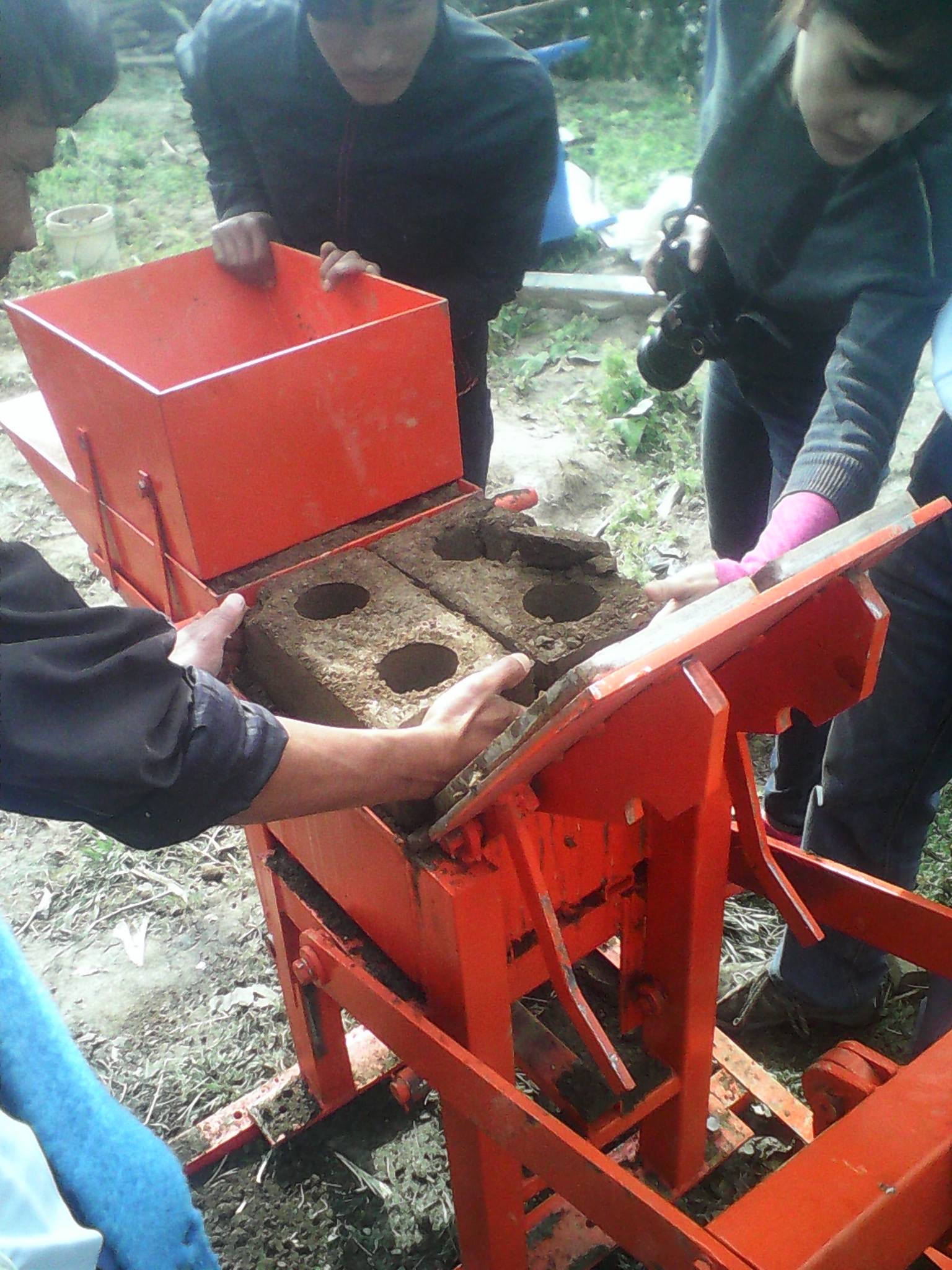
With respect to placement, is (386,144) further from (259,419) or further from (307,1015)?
(307,1015)

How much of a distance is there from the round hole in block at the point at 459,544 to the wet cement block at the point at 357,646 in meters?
0.10

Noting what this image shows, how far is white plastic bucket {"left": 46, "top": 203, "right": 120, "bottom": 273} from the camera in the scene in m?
6.37

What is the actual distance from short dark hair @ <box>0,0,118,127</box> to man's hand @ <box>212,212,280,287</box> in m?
0.94

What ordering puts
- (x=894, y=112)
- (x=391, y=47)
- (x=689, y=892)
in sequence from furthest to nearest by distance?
(x=391, y=47) < (x=894, y=112) < (x=689, y=892)

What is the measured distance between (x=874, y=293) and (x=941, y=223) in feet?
0.50

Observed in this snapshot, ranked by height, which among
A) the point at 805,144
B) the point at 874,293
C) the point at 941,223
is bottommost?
the point at 874,293

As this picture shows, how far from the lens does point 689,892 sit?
134cm

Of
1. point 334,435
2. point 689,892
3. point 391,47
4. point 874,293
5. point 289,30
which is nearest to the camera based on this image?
point 689,892

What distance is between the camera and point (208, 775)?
109cm

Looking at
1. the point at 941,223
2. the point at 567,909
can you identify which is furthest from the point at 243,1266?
the point at 941,223

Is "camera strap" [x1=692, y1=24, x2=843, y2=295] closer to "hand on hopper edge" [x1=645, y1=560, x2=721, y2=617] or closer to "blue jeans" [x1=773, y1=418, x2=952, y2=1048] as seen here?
"blue jeans" [x1=773, y1=418, x2=952, y2=1048]

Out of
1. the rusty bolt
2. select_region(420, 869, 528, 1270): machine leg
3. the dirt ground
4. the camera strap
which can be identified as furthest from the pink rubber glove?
the dirt ground

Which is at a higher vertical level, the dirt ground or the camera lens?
the camera lens

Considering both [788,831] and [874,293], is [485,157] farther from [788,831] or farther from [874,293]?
[788,831]
